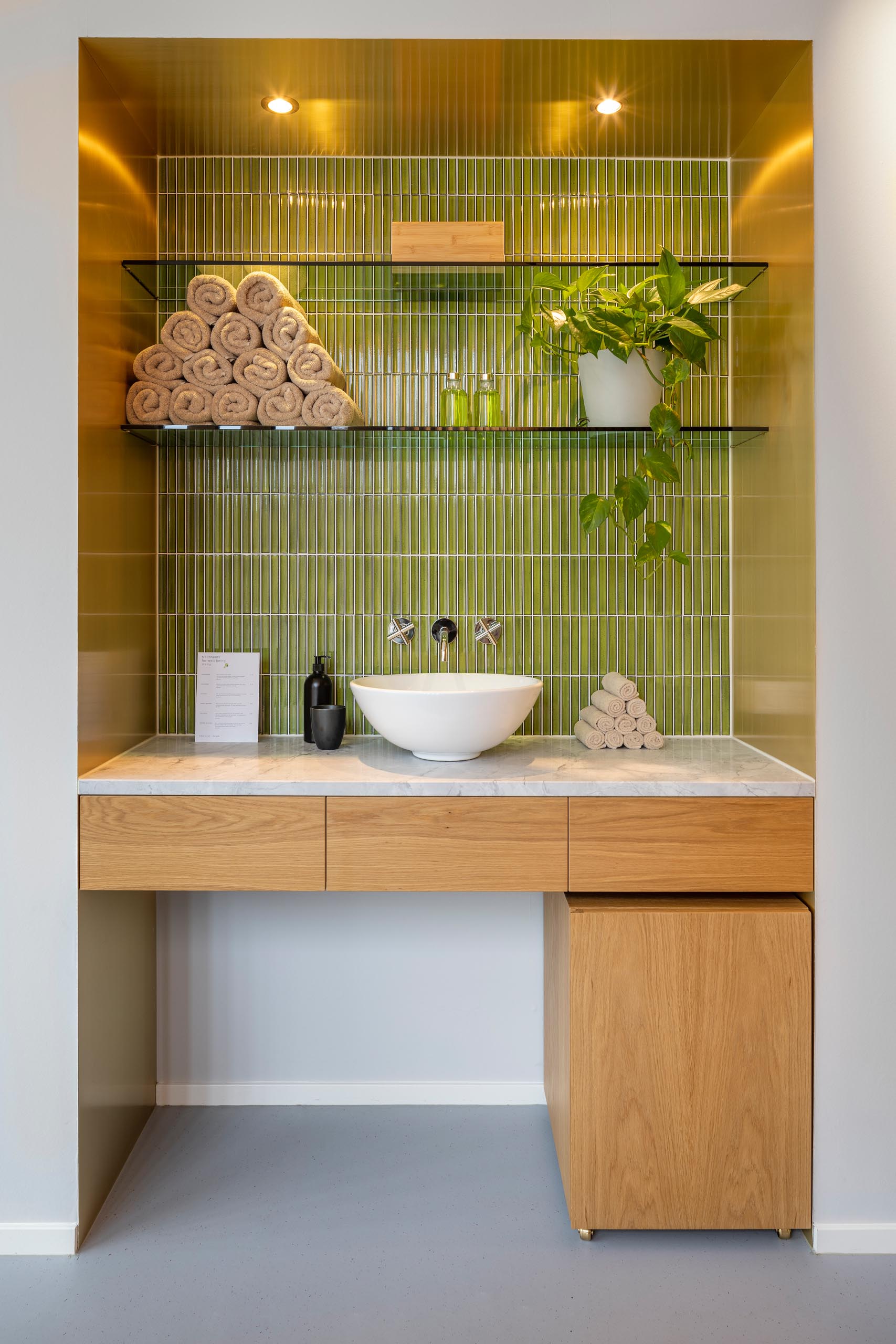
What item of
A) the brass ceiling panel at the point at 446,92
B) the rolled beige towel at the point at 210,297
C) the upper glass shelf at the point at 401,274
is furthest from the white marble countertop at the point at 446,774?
the brass ceiling panel at the point at 446,92

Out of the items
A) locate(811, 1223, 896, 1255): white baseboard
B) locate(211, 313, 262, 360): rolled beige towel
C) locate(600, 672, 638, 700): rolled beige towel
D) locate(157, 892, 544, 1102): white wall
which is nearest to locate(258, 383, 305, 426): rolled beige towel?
locate(211, 313, 262, 360): rolled beige towel

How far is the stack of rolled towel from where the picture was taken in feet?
6.87

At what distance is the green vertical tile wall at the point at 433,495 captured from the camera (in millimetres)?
2395

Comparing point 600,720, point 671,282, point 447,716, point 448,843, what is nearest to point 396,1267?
point 448,843

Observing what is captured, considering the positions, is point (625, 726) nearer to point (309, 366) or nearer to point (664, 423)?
point (664, 423)

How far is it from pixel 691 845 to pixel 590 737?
0.44 meters

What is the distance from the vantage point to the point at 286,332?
6.85 feet

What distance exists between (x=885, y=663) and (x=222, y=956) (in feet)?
5.59

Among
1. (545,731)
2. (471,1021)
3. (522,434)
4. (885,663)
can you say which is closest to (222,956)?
(471,1021)

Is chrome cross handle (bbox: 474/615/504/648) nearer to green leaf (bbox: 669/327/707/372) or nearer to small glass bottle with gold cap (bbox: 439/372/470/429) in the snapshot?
small glass bottle with gold cap (bbox: 439/372/470/429)

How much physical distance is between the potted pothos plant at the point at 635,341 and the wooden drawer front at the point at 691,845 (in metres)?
0.64

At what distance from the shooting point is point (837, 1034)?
1.88 metres

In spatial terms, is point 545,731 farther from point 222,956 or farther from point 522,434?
point 222,956

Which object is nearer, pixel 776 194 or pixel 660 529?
pixel 776 194
